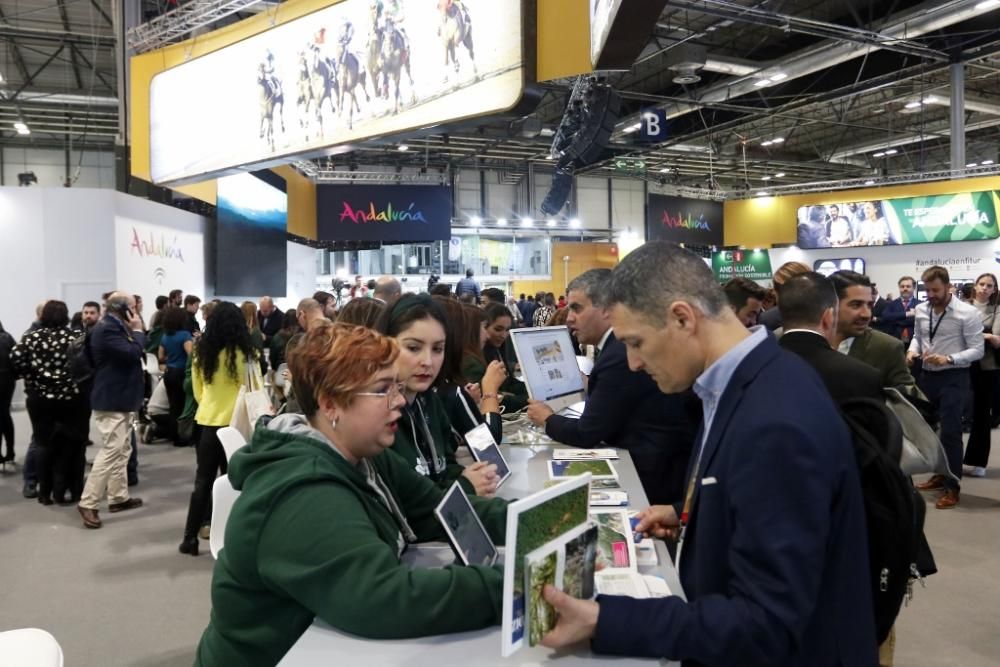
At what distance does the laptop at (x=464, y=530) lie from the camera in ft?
4.92

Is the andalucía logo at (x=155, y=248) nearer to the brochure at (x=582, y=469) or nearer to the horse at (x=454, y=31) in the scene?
the horse at (x=454, y=31)

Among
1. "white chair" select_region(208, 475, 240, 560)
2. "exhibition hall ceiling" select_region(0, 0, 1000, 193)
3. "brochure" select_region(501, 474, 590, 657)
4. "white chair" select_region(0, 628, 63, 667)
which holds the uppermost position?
"exhibition hall ceiling" select_region(0, 0, 1000, 193)

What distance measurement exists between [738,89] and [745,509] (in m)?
13.4

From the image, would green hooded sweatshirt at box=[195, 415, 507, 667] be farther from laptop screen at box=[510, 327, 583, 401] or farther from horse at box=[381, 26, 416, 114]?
horse at box=[381, 26, 416, 114]

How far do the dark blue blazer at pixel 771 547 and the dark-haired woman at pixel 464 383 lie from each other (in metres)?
1.70

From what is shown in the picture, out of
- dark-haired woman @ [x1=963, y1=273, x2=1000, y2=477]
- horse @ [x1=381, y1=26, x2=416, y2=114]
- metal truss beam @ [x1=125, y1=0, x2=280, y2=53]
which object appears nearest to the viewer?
horse @ [x1=381, y1=26, x2=416, y2=114]

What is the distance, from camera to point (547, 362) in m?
3.71

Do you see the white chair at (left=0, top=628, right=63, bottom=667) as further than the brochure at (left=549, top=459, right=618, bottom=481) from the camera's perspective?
No

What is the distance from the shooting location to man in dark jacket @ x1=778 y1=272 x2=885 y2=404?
7.02 ft

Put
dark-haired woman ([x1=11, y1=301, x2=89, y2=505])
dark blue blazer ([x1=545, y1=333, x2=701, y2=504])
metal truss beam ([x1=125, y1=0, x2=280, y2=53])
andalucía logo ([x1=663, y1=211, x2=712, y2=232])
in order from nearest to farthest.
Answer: dark blue blazer ([x1=545, y1=333, x2=701, y2=504]), dark-haired woman ([x1=11, y1=301, x2=89, y2=505]), metal truss beam ([x1=125, y1=0, x2=280, y2=53]), andalucía logo ([x1=663, y1=211, x2=712, y2=232])

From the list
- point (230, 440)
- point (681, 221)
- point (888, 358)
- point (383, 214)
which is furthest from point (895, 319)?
point (383, 214)

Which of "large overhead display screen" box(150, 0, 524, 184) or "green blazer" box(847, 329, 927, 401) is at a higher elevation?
"large overhead display screen" box(150, 0, 524, 184)

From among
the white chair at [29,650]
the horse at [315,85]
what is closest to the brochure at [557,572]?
the white chair at [29,650]

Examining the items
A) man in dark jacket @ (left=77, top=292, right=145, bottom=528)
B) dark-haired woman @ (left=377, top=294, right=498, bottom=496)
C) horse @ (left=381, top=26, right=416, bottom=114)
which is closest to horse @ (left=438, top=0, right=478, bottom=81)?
horse @ (left=381, top=26, right=416, bottom=114)
